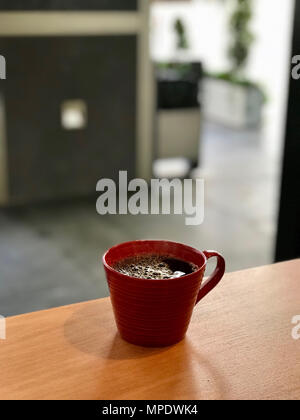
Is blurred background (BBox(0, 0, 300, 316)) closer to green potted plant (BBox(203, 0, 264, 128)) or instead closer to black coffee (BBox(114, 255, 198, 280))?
green potted plant (BBox(203, 0, 264, 128))

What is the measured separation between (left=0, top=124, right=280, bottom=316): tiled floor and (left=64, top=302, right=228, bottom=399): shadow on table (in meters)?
1.63

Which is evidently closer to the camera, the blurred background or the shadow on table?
the shadow on table

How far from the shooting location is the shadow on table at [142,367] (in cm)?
69

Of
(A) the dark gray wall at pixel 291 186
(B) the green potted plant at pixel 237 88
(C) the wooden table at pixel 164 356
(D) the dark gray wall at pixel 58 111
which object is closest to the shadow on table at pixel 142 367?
(C) the wooden table at pixel 164 356

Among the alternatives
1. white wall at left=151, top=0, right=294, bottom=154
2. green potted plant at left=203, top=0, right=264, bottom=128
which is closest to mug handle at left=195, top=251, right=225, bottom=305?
green potted plant at left=203, top=0, right=264, bottom=128

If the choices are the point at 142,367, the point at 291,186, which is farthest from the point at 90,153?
the point at 142,367

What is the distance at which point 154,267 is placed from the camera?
83 centimetres

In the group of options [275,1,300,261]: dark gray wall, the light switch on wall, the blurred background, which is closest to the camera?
[275,1,300,261]: dark gray wall

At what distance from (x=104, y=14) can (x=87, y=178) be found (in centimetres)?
97

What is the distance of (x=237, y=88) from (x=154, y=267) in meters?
5.75

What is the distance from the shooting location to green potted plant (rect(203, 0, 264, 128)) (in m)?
6.23

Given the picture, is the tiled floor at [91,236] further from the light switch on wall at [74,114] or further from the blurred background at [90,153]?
the light switch on wall at [74,114]

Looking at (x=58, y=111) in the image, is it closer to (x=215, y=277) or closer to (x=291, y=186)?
(x=291, y=186)

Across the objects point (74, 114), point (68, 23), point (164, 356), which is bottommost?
point (74, 114)
